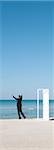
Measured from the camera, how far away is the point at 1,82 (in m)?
3.55

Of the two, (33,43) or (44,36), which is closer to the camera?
(44,36)

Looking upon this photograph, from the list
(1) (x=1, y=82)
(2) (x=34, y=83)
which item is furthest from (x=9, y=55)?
(1) (x=1, y=82)

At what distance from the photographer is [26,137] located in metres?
3.12

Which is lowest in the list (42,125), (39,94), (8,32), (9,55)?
(42,125)

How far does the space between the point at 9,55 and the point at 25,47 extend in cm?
37

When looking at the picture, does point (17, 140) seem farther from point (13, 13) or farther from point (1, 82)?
point (13, 13)

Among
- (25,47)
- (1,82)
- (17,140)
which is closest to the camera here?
(17,140)

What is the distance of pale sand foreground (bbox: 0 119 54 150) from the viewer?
273 centimetres

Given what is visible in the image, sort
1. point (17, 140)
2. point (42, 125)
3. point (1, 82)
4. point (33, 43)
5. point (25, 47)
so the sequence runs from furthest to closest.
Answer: point (25, 47)
point (33, 43)
point (42, 125)
point (1, 82)
point (17, 140)

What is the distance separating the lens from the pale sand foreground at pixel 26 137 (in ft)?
8.96

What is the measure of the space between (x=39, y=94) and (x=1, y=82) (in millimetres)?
1187

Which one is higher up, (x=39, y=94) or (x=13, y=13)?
(x=13, y=13)

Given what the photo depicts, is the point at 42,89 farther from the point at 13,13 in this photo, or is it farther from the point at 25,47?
the point at 25,47

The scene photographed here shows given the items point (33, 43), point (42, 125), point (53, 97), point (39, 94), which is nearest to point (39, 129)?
point (42, 125)
